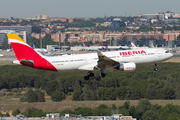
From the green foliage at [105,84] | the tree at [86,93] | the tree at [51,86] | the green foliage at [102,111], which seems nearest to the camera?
the green foliage at [102,111]

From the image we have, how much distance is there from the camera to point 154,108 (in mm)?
139125

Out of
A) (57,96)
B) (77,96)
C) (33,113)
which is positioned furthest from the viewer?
(77,96)

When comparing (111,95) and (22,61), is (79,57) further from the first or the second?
(111,95)

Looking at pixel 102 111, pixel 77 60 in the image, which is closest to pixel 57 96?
pixel 102 111

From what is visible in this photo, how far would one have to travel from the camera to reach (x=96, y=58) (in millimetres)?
77062

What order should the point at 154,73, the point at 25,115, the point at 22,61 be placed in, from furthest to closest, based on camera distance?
the point at 154,73 → the point at 25,115 → the point at 22,61

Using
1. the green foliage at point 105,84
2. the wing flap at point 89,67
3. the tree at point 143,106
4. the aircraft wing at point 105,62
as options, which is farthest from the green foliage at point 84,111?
the wing flap at point 89,67

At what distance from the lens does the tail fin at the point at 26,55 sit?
73438 mm

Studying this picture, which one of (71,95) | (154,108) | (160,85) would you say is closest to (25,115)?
(71,95)

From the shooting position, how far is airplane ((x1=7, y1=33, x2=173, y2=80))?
7362cm

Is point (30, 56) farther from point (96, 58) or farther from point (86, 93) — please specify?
point (86, 93)

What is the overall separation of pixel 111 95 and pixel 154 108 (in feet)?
73.4

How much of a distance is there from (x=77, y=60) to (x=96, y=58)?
3.53 meters

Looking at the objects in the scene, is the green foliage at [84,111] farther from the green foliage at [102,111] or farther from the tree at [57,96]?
the tree at [57,96]
